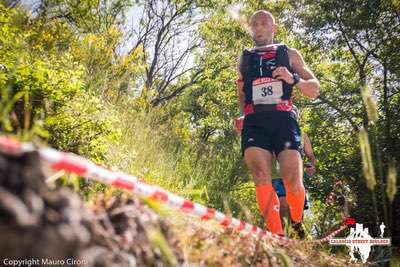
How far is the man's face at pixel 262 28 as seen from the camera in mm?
3861

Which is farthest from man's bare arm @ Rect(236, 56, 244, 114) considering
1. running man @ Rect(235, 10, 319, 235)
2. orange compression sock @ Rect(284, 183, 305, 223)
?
orange compression sock @ Rect(284, 183, 305, 223)

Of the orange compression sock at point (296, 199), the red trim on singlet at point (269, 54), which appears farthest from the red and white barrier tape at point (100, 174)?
the red trim on singlet at point (269, 54)

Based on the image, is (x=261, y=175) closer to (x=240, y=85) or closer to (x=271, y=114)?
(x=271, y=114)

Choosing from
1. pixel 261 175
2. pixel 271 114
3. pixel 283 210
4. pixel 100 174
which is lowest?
pixel 100 174

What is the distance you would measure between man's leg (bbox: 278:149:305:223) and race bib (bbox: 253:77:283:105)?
0.46m

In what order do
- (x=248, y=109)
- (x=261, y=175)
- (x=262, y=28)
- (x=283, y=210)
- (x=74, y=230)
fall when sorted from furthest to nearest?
(x=283, y=210)
(x=262, y=28)
(x=248, y=109)
(x=261, y=175)
(x=74, y=230)

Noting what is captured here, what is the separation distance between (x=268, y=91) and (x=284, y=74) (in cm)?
22

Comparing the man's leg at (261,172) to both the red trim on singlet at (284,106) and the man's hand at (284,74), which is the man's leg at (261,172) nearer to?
the red trim on singlet at (284,106)

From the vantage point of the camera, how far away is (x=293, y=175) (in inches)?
131

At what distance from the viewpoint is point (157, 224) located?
112cm

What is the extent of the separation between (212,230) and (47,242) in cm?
123

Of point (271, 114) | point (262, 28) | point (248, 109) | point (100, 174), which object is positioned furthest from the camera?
point (262, 28)

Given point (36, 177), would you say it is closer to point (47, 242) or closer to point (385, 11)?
point (47, 242)

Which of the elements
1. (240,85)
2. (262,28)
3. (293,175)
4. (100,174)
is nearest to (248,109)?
(240,85)
